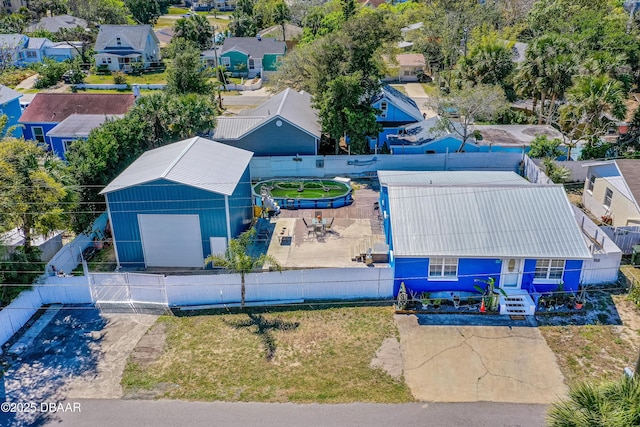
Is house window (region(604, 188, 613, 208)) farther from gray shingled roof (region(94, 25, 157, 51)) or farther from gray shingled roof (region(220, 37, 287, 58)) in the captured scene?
gray shingled roof (region(94, 25, 157, 51))

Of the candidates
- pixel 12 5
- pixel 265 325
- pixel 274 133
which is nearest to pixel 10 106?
pixel 274 133

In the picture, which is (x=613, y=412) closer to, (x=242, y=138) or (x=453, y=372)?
(x=453, y=372)

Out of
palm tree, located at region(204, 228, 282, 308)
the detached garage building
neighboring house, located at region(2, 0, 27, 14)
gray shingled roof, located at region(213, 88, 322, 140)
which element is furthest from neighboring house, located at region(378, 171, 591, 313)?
neighboring house, located at region(2, 0, 27, 14)

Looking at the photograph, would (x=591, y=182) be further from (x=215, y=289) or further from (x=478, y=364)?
(x=215, y=289)

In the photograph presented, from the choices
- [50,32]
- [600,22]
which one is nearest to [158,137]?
[600,22]

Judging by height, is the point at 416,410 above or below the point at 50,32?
below

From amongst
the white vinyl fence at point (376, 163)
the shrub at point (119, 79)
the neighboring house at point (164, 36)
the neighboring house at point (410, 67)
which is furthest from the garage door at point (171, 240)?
the neighboring house at point (164, 36)
